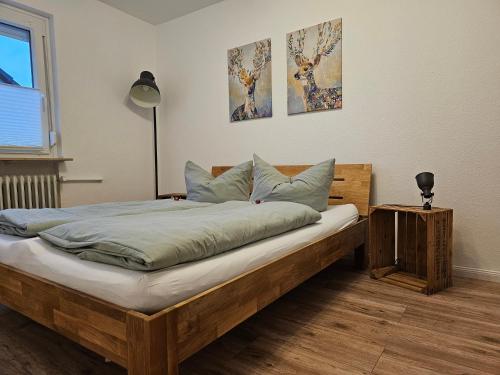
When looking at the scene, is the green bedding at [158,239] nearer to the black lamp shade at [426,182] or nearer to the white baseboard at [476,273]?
the black lamp shade at [426,182]

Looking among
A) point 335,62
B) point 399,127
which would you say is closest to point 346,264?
point 399,127

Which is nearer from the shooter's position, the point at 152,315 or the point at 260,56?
the point at 152,315

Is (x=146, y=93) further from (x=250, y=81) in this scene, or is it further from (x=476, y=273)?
(x=476, y=273)

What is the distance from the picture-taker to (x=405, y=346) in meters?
1.29

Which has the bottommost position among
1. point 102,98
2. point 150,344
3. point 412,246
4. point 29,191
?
point 412,246

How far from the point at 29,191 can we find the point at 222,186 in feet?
5.12

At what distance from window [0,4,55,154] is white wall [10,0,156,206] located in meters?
0.12

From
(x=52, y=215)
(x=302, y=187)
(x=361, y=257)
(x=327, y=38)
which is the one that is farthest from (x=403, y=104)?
(x=52, y=215)

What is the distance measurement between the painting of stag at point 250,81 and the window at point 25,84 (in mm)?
1617

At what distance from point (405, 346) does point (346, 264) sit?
3.75 feet

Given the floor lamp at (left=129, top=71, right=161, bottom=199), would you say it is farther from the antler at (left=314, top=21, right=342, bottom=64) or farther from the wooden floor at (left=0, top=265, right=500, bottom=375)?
the wooden floor at (left=0, top=265, right=500, bottom=375)

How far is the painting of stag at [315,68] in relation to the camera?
244cm

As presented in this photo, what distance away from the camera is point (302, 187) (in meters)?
2.11

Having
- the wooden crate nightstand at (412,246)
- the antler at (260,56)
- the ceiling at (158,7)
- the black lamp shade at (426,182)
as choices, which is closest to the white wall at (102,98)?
the ceiling at (158,7)
